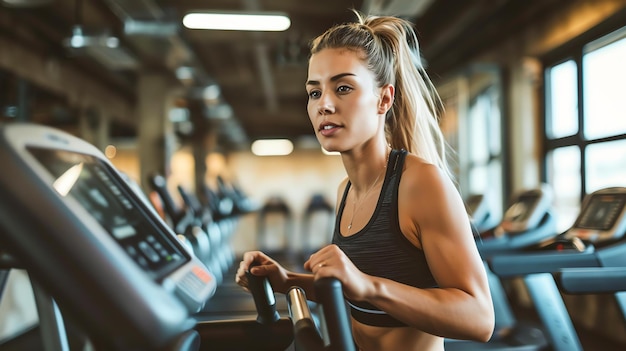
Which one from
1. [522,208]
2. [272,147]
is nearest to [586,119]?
[522,208]

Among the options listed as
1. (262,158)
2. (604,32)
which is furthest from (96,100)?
(604,32)

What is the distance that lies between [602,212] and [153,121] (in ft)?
22.0

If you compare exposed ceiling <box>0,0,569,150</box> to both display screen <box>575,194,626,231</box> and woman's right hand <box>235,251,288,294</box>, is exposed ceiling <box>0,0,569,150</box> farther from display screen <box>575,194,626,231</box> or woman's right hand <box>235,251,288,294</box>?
woman's right hand <box>235,251,288,294</box>

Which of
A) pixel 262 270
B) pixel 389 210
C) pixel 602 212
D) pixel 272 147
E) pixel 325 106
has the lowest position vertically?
pixel 602 212

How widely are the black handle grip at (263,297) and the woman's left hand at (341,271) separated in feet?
0.95

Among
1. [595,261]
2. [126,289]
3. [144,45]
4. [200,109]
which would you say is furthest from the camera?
[200,109]

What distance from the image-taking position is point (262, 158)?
59.0 ft

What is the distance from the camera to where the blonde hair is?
122 centimetres

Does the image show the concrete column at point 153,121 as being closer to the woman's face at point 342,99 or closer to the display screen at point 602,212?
the display screen at point 602,212

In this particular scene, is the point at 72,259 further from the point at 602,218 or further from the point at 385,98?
the point at 602,218

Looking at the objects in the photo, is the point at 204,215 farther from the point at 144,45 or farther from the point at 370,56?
the point at 370,56

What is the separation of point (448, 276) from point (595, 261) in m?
1.46

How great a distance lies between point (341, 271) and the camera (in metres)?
0.79

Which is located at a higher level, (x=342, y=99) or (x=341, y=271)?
(x=342, y=99)
